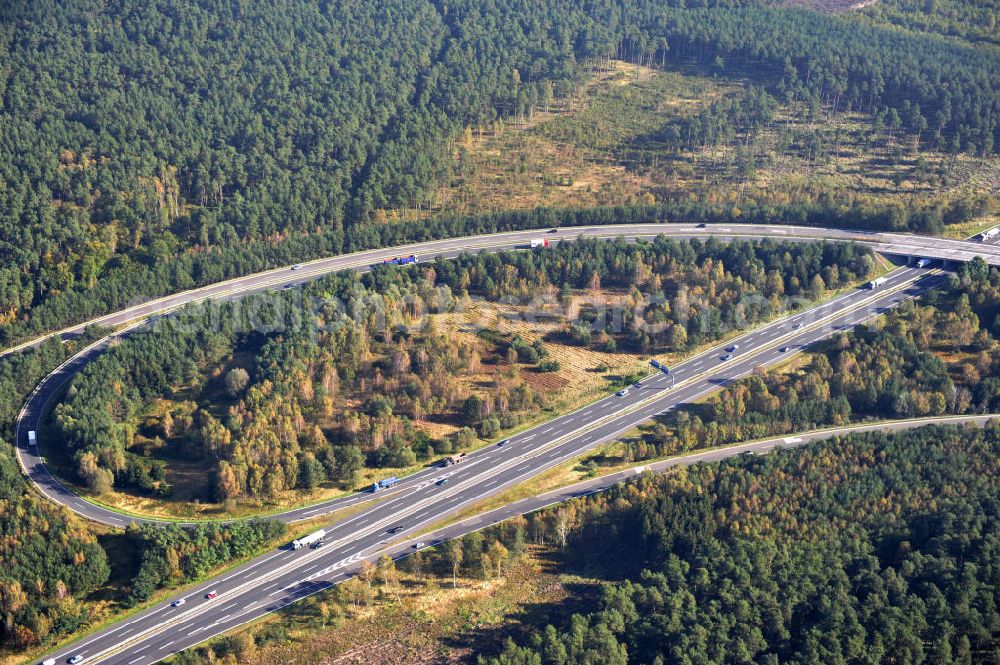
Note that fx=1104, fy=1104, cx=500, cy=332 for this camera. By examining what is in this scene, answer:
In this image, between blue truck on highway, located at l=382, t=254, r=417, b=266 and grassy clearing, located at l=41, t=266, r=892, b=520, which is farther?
blue truck on highway, located at l=382, t=254, r=417, b=266

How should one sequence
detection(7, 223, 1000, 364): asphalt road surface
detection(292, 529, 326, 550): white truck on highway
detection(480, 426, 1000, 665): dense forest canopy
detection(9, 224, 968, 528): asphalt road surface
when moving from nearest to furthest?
detection(480, 426, 1000, 665): dense forest canopy → detection(292, 529, 326, 550): white truck on highway → detection(9, 224, 968, 528): asphalt road surface → detection(7, 223, 1000, 364): asphalt road surface

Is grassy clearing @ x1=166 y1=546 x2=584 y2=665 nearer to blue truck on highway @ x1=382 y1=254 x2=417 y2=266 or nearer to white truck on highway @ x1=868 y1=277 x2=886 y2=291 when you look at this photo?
blue truck on highway @ x1=382 y1=254 x2=417 y2=266

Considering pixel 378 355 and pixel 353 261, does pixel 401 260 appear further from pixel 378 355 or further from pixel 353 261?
pixel 378 355

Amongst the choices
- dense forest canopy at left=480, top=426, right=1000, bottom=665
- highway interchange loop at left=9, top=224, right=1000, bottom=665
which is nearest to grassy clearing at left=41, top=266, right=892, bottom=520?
highway interchange loop at left=9, top=224, right=1000, bottom=665

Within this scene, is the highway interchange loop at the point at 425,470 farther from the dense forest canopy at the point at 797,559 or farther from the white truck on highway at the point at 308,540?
the dense forest canopy at the point at 797,559

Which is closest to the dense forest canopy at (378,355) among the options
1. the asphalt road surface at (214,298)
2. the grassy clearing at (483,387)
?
the grassy clearing at (483,387)

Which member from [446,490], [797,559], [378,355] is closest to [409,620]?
[446,490]
